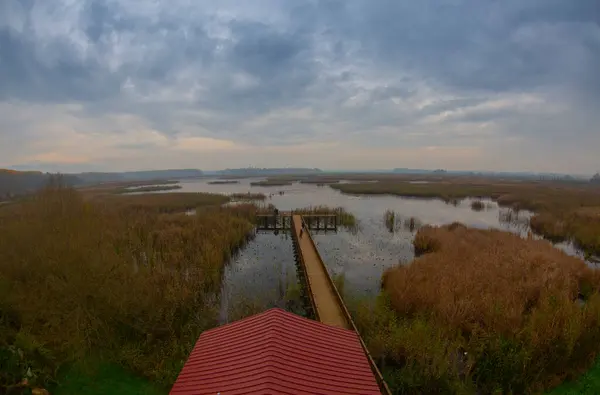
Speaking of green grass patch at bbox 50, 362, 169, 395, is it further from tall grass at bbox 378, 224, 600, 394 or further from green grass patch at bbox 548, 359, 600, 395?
green grass patch at bbox 548, 359, 600, 395

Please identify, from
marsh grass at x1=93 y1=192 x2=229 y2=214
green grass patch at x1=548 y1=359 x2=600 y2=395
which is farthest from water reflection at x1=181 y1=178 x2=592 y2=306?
marsh grass at x1=93 y1=192 x2=229 y2=214

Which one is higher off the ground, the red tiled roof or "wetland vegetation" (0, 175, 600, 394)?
the red tiled roof

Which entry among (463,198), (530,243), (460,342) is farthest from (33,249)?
(463,198)

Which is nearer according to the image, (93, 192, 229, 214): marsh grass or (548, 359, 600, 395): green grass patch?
(548, 359, 600, 395): green grass patch

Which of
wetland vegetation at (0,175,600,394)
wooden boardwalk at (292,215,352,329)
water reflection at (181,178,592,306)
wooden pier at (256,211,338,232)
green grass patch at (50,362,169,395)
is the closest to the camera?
green grass patch at (50,362,169,395)

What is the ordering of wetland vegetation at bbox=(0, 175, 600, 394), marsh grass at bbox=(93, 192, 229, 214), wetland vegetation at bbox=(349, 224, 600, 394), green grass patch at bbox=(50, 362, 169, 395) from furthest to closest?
marsh grass at bbox=(93, 192, 229, 214) → wetland vegetation at bbox=(0, 175, 600, 394) → wetland vegetation at bbox=(349, 224, 600, 394) → green grass patch at bbox=(50, 362, 169, 395)

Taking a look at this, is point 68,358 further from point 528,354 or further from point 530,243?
point 530,243

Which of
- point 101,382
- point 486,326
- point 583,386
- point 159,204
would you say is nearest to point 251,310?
point 101,382

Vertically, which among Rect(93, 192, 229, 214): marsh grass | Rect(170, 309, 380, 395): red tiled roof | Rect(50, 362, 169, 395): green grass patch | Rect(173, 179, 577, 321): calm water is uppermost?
Rect(93, 192, 229, 214): marsh grass
